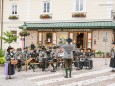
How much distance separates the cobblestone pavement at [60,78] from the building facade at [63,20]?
38.6 feet

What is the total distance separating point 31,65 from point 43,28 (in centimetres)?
1215

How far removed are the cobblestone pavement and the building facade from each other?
11780 mm

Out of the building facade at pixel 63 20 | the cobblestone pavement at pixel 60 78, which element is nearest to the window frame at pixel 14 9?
the building facade at pixel 63 20

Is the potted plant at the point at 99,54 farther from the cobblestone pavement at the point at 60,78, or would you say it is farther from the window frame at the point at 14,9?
the cobblestone pavement at the point at 60,78

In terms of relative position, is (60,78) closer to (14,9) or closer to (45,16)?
(45,16)

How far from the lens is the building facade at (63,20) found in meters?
29.6

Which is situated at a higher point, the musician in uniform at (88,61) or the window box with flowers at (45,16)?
the window box with flowers at (45,16)

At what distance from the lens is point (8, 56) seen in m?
15.2

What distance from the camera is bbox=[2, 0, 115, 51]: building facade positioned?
29.6 m

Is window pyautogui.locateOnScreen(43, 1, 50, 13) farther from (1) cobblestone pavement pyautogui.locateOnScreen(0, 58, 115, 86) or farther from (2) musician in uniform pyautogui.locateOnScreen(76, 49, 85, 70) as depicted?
(1) cobblestone pavement pyautogui.locateOnScreen(0, 58, 115, 86)

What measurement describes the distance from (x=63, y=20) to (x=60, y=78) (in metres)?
16.3

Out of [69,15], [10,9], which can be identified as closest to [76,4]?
[69,15]

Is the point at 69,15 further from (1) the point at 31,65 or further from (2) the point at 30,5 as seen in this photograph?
(1) the point at 31,65

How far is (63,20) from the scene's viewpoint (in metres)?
30.8
